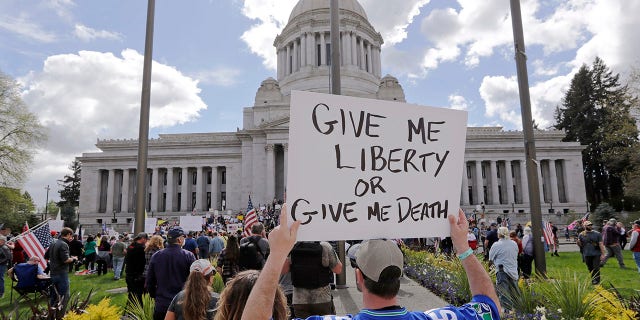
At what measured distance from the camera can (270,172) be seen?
4788 centimetres

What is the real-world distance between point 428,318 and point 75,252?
54.9 feet

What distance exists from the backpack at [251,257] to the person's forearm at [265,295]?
17.8 ft

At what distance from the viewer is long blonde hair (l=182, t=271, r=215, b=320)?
370 centimetres

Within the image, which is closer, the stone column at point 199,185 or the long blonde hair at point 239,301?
the long blonde hair at point 239,301

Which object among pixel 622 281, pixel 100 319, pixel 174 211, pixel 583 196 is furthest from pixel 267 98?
pixel 100 319

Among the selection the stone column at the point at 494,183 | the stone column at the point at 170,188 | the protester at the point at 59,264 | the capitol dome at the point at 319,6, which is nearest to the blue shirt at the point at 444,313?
the protester at the point at 59,264

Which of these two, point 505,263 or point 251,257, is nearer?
point 251,257

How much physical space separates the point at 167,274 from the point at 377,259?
455cm

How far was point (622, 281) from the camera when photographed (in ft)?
37.6

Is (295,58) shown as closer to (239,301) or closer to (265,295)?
(239,301)

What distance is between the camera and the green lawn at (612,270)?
1056 cm

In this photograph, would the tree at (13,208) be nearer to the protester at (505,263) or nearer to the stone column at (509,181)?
the protester at (505,263)

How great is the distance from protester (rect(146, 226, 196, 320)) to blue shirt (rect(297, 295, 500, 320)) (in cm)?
422

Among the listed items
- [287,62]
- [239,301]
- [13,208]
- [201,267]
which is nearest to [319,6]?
[287,62]
